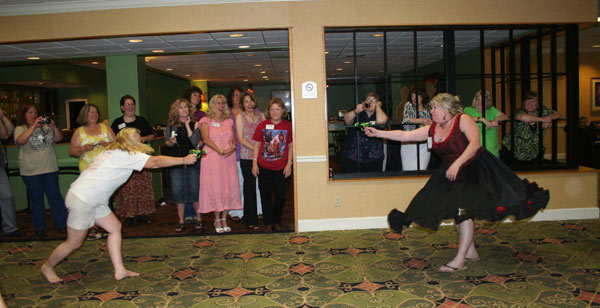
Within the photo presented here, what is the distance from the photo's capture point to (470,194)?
3824 millimetres

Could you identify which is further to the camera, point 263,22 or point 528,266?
point 263,22

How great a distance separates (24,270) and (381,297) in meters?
3.28

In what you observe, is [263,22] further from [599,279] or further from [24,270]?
[599,279]

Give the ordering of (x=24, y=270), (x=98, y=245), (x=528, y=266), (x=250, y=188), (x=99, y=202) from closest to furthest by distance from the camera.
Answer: (x=99, y=202), (x=528, y=266), (x=24, y=270), (x=98, y=245), (x=250, y=188)

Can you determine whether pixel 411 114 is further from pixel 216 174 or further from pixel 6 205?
pixel 6 205

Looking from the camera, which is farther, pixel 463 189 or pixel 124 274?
pixel 124 274

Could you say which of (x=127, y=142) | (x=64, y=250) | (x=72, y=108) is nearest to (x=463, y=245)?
(x=127, y=142)

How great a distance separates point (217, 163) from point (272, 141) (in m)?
0.69

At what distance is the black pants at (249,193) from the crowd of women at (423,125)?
44.3 inches

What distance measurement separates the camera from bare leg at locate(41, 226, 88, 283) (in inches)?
149

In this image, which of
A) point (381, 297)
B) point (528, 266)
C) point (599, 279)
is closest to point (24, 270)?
point (381, 297)

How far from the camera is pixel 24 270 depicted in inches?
172

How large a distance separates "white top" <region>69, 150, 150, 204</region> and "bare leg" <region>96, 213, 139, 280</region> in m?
0.20

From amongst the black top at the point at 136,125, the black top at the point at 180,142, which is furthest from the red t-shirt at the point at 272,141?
the black top at the point at 136,125
